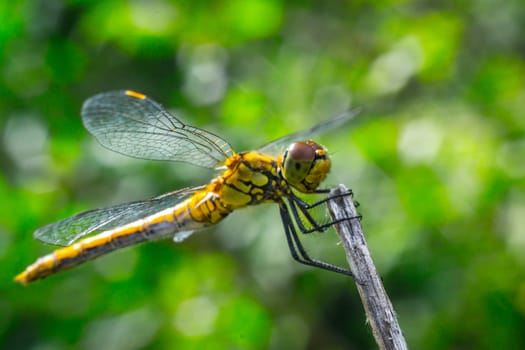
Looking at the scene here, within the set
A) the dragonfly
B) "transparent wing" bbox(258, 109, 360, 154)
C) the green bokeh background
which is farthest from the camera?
the green bokeh background

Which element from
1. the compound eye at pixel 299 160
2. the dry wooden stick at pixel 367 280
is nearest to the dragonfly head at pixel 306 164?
the compound eye at pixel 299 160

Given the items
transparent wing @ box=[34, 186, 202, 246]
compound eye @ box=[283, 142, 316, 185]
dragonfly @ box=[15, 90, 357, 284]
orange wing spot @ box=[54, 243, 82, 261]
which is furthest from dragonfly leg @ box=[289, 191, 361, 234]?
orange wing spot @ box=[54, 243, 82, 261]

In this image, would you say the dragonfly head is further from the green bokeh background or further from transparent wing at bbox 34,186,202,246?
the green bokeh background

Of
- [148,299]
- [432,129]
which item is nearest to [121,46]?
[148,299]

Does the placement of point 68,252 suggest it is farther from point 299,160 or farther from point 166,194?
point 299,160

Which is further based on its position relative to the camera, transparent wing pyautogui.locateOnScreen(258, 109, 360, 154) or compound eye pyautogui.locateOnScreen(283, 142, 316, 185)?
transparent wing pyautogui.locateOnScreen(258, 109, 360, 154)

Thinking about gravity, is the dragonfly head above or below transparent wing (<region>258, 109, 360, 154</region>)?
below

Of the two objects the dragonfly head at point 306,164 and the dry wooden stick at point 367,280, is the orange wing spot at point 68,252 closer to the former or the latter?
the dragonfly head at point 306,164

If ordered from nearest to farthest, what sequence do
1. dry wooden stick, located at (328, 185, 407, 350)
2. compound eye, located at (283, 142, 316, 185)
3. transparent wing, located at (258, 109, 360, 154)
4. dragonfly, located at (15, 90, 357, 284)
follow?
dry wooden stick, located at (328, 185, 407, 350) < compound eye, located at (283, 142, 316, 185) < transparent wing, located at (258, 109, 360, 154) < dragonfly, located at (15, 90, 357, 284)

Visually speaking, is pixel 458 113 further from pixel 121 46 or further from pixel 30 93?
pixel 30 93
